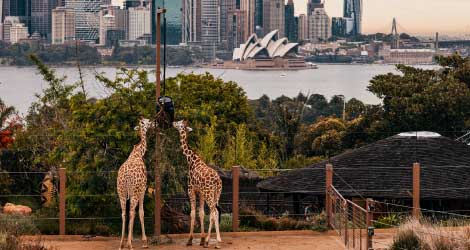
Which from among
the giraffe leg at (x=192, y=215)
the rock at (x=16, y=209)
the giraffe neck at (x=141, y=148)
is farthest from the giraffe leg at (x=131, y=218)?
the rock at (x=16, y=209)

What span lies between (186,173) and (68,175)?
2.21 m

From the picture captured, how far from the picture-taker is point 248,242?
16.2 m

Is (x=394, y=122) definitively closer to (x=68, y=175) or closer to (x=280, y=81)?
(x=68, y=175)

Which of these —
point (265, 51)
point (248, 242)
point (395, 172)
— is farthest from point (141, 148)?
point (265, 51)

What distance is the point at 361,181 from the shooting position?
19.9m

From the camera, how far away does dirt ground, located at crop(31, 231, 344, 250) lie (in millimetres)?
15789

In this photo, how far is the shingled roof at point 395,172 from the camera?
63.5ft

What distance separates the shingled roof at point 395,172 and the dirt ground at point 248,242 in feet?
9.12

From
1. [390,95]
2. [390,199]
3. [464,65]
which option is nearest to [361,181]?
[390,199]

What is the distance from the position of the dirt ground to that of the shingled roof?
9.12 feet

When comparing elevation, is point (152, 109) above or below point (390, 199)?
above

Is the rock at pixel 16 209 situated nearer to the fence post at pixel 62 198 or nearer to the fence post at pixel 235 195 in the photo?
the fence post at pixel 62 198

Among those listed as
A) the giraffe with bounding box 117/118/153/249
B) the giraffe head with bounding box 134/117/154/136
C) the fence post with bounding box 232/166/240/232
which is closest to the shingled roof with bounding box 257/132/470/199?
the fence post with bounding box 232/166/240/232

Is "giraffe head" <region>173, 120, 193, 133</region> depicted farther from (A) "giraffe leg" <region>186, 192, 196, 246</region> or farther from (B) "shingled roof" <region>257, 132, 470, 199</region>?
(B) "shingled roof" <region>257, 132, 470, 199</region>
